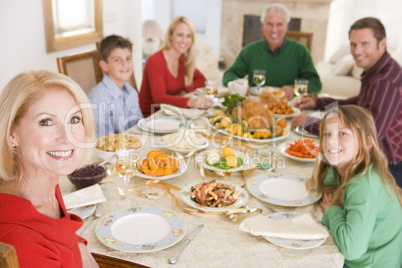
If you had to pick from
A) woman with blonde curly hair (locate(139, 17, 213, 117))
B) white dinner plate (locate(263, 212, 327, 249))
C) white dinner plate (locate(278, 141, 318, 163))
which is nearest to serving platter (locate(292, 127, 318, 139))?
white dinner plate (locate(278, 141, 318, 163))

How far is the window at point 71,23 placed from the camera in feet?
10.8

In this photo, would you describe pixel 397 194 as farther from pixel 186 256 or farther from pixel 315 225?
pixel 186 256

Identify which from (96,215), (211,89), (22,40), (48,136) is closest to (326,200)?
(96,215)

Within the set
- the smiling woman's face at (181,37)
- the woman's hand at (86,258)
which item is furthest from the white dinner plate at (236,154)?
the smiling woman's face at (181,37)

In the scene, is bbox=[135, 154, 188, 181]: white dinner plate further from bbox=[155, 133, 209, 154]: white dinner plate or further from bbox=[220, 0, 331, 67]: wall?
bbox=[220, 0, 331, 67]: wall

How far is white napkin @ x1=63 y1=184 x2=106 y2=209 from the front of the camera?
1.35 meters

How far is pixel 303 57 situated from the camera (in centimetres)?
356

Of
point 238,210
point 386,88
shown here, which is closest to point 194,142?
point 238,210

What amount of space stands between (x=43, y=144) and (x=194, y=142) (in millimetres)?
1024

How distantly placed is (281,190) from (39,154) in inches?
36.6

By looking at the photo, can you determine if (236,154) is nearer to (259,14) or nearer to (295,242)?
(295,242)

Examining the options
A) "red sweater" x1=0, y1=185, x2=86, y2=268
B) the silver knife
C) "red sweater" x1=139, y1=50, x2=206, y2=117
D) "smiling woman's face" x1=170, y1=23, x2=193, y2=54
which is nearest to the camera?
"red sweater" x1=0, y1=185, x2=86, y2=268

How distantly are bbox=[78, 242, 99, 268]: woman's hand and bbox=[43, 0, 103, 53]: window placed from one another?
2539 mm

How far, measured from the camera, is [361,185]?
1.37m
